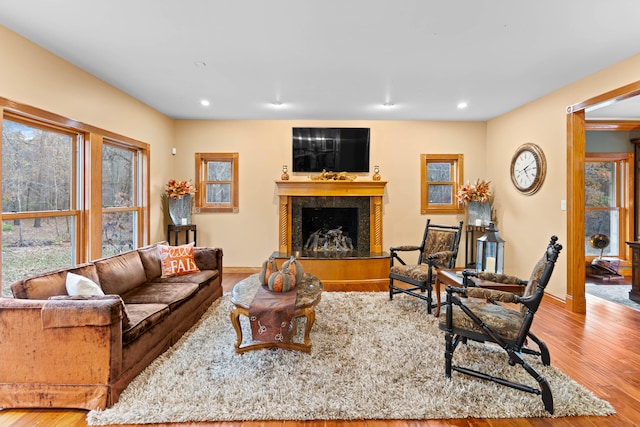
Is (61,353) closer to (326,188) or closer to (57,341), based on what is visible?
(57,341)

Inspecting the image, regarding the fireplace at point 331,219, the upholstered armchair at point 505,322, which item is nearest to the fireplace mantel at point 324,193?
the fireplace at point 331,219

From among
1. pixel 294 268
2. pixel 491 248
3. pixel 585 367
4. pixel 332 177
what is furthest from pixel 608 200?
pixel 294 268

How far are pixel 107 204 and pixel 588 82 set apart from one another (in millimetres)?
6064

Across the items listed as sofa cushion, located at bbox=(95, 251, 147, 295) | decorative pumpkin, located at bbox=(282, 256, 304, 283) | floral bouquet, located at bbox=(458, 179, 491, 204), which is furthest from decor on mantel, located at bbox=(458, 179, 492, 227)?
sofa cushion, located at bbox=(95, 251, 147, 295)

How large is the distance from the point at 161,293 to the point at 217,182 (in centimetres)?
291

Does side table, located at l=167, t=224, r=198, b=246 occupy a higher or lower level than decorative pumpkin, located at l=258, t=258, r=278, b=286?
higher

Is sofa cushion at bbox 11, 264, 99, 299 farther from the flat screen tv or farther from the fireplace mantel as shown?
the flat screen tv

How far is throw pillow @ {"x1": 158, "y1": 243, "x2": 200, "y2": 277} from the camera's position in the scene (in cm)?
359

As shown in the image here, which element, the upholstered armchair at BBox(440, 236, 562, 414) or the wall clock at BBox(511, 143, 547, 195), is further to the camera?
the wall clock at BBox(511, 143, 547, 195)

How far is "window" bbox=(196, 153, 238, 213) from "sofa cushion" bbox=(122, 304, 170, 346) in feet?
9.89

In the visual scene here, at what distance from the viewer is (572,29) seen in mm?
2529

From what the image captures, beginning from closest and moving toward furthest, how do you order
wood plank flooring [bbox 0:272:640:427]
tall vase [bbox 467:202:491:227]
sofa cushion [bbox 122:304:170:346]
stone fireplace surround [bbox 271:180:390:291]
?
1. wood plank flooring [bbox 0:272:640:427]
2. sofa cushion [bbox 122:304:170:346]
3. stone fireplace surround [bbox 271:180:390:291]
4. tall vase [bbox 467:202:491:227]

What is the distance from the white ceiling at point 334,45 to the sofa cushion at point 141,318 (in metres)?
2.34

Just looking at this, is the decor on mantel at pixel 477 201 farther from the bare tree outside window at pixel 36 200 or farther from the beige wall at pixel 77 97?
the bare tree outside window at pixel 36 200
